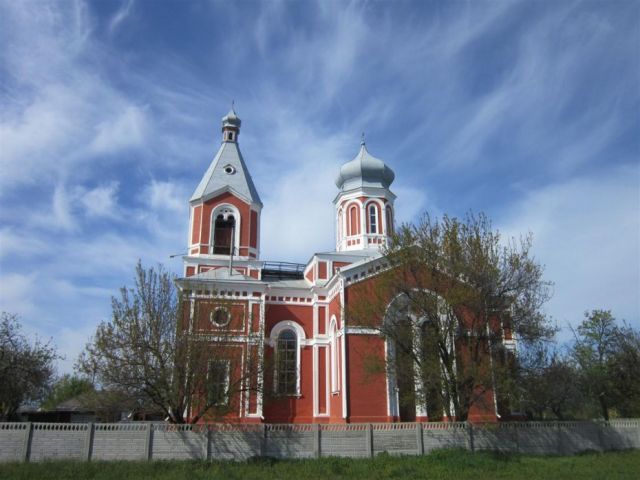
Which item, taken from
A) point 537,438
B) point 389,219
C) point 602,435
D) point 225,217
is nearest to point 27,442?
point 225,217

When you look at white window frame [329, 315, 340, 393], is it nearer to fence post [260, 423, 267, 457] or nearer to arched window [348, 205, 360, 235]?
fence post [260, 423, 267, 457]

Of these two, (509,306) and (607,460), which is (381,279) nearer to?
(509,306)

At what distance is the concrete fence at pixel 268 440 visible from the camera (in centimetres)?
1366

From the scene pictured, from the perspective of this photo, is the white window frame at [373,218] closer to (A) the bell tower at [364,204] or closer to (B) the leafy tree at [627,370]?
(A) the bell tower at [364,204]

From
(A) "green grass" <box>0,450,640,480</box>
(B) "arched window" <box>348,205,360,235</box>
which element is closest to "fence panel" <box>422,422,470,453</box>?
(A) "green grass" <box>0,450,640,480</box>

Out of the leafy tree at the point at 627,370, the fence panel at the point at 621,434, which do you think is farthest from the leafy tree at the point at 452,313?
the leafy tree at the point at 627,370

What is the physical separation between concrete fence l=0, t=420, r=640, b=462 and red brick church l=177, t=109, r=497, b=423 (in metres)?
1.42

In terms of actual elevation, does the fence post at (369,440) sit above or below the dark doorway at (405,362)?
below

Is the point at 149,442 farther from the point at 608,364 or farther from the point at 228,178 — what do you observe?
the point at 608,364

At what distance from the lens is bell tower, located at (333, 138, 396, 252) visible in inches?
1040

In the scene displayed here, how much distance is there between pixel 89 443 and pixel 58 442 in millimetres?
755

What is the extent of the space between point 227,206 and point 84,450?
44.5 ft

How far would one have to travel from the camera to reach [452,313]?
53.7 ft

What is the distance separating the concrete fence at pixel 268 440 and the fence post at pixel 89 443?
0.02 meters
